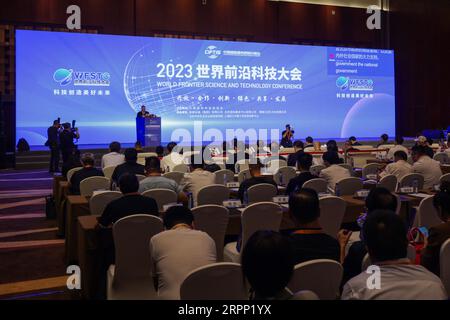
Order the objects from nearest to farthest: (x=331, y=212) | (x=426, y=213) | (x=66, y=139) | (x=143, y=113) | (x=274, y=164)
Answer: (x=331, y=212), (x=426, y=213), (x=274, y=164), (x=66, y=139), (x=143, y=113)

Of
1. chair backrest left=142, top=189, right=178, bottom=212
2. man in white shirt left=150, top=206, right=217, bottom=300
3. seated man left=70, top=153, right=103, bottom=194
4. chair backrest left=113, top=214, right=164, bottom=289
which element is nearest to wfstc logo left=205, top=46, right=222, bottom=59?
seated man left=70, top=153, right=103, bottom=194

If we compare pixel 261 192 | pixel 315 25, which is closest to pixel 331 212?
pixel 261 192

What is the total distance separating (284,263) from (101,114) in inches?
452

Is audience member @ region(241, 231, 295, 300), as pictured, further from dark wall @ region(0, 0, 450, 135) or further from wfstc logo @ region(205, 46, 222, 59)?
dark wall @ region(0, 0, 450, 135)

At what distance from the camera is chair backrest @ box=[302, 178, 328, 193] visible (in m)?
4.88

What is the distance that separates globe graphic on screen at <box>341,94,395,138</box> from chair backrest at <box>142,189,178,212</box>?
11.8m

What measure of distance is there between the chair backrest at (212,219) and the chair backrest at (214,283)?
159 cm

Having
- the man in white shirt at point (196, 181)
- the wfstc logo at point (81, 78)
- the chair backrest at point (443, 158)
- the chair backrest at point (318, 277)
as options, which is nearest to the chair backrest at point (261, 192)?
the man in white shirt at point (196, 181)

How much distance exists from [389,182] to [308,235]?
11.2 feet

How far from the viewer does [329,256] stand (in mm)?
2326

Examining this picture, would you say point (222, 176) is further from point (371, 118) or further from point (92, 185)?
point (371, 118)

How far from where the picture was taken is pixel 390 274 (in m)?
1.74

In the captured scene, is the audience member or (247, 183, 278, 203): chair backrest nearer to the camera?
the audience member
